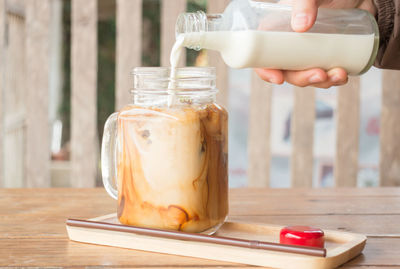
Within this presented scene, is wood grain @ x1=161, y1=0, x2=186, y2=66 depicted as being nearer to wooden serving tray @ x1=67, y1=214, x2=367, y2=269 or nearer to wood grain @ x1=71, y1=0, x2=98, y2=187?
wood grain @ x1=71, y1=0, x2=98, y2=187

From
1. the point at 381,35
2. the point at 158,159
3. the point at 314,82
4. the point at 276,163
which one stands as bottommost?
the point at 276,163

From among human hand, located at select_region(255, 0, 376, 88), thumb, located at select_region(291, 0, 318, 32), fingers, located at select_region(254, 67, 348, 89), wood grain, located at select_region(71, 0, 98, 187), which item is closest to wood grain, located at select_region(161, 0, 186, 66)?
wood grain, located at select_region(71, 0, 98, 187)

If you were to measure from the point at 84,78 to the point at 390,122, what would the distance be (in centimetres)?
129

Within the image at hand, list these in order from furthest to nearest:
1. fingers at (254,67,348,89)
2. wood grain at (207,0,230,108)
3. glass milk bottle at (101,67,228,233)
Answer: wood grain at (207,0,230,108) → fingers at (254,67,348,89) → glass milk bottle at (101,67,228,233)

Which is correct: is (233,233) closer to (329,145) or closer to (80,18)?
(80,18)

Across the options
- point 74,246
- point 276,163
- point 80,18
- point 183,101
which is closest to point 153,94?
point 183,101

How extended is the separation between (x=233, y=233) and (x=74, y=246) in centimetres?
26

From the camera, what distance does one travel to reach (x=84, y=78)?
235 cm

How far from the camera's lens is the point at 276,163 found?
453cm

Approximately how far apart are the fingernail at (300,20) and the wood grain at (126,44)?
1427 millimetres

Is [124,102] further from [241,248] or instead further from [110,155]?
[241,248]

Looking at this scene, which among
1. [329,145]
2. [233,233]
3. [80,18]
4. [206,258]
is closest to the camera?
[206,258]

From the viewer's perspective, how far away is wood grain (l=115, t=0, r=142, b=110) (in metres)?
2.32

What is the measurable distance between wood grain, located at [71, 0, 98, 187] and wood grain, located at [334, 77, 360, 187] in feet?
3.35
